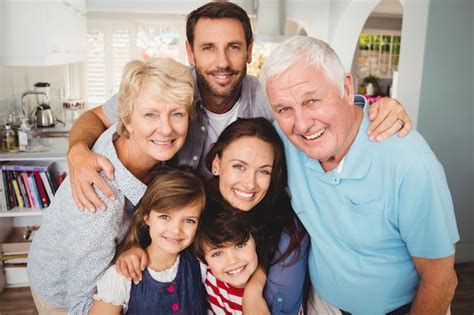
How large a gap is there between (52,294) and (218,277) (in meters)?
0.65

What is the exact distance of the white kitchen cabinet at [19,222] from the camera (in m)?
2.89

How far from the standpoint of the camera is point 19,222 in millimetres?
3285

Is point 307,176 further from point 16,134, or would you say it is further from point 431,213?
point 16,134

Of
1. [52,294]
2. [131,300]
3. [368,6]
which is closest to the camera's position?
[131,300]

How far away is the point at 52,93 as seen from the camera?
5418 millimetres

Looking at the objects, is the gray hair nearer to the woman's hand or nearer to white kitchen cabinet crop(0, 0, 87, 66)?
the woman's hand

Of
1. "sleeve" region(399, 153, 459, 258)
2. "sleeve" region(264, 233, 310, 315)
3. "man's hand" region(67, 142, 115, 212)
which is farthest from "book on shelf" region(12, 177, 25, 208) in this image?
"sleeve" region(399, 153, 459, 258)

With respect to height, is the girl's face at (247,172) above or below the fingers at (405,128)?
below

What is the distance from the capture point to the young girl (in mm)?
A: 1378

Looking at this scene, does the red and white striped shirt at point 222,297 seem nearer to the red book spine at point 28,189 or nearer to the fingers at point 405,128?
the fingers at point 405,128

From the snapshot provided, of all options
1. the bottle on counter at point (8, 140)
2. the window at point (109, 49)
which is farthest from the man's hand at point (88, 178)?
the window at point (109, 49)

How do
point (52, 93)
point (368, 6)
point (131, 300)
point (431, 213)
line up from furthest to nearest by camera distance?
point (52, 93) → point (368, 6) → point (131, 300) → point (431, 213)

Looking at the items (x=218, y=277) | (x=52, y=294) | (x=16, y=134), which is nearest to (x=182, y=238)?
(x=218, y=277)

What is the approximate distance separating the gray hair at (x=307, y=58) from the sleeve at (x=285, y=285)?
0.59m
